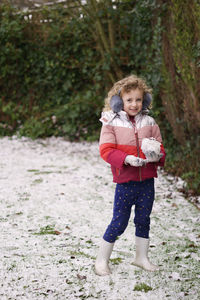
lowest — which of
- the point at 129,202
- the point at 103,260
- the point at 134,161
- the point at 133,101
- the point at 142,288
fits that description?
the point at 142,288

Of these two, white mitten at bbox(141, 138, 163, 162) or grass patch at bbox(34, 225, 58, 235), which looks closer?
white mitten at bbox(141, 138, 163, 162)

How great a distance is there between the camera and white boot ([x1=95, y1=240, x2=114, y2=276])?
2.63 m

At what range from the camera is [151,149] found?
2.33 meters

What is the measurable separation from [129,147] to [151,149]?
0.19m

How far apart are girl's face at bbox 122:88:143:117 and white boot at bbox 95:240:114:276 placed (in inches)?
37.7

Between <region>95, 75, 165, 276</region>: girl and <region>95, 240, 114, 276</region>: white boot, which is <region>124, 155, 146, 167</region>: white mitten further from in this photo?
<region>95, 240, 114, 276</region>: white boot

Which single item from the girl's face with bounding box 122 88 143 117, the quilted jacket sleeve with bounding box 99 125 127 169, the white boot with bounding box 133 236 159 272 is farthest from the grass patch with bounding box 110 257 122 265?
the girl's face with bounding box 122 88 143 117

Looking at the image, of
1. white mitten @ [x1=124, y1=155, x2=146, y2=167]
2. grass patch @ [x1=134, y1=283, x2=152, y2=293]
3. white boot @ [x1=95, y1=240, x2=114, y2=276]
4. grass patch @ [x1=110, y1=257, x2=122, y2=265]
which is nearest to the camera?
white mitten @ [x1=124, y1=155, x2=146, y2=167]

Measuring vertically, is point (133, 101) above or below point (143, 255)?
above

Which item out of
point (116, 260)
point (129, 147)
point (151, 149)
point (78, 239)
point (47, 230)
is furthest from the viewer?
point (47, 230)

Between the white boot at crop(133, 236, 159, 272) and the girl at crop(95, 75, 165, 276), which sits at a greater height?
the girl at crop(95, 75, 165, 276)

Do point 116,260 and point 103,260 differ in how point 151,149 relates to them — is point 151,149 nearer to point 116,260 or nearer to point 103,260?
point 103,260

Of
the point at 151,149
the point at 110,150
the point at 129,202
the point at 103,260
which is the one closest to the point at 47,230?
the point at 103,260

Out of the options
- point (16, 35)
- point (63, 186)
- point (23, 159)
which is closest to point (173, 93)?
point (63, 186)
